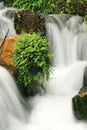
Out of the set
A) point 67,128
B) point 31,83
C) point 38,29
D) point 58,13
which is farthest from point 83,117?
point 58,13

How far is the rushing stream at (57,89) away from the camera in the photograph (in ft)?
31.3

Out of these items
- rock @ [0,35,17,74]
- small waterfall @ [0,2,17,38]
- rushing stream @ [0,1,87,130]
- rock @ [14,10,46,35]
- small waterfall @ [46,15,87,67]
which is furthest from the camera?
small waterfall @ [0,2,17,38]

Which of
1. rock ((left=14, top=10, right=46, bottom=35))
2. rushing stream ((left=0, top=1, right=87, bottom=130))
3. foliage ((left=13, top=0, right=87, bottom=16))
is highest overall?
rock ((left=14, top=10, right=46, bottom=35))

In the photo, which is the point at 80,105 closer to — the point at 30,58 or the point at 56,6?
the point at 30,58

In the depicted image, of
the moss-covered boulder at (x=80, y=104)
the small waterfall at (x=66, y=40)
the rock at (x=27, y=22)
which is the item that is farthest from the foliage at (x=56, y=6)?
the moss-covered boulder at (x=80, y=104)

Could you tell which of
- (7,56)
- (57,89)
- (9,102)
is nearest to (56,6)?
(57,89)

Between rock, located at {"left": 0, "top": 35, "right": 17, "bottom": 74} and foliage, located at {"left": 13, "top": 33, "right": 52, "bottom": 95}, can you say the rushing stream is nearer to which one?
rock, located at {"left": 0, "top": 35, "right": 17, "bottom": 74}

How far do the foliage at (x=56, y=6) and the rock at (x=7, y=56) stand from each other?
Answer: 3619 mm

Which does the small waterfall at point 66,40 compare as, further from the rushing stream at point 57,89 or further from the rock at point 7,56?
the rock at point 7,56

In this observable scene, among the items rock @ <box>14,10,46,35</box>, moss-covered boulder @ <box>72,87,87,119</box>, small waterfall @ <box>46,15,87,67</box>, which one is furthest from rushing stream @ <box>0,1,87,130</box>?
rock @ <box>14,10,46,35</box>

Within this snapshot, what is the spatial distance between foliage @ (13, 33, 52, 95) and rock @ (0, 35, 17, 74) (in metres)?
0.16

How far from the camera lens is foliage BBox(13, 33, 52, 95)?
10156mm

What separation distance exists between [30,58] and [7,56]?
2.01 feet

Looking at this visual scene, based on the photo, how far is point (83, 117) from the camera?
31.2 ft
